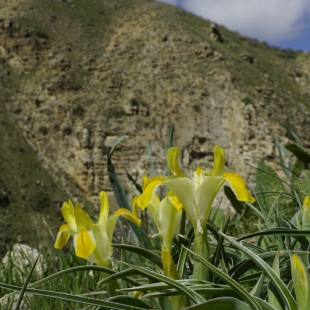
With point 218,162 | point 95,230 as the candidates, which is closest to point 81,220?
point 95,230

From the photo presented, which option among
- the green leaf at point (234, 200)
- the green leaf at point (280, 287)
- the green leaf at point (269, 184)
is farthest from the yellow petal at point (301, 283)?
the green leaf at point (269, 184)

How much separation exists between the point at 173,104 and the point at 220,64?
313cm

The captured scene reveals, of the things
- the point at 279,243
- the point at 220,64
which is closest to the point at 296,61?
the point at 220,64

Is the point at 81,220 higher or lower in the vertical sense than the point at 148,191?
lower

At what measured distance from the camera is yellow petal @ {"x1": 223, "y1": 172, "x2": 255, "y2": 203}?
2.57 ft

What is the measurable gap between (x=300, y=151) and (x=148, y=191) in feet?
3.92

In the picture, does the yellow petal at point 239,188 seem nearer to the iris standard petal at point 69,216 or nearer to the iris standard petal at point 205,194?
the iris standard petal at point 205,194

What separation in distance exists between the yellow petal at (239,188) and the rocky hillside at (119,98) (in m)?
15.1

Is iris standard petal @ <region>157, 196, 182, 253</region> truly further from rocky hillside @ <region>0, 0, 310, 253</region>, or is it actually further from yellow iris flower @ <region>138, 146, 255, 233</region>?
rocky hillside @ <region>0, 0, 310, 253</region>

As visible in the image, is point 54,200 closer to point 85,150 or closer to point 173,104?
point 85,150

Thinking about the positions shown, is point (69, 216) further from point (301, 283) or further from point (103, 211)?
point (301, 283)

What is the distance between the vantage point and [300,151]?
1.86 m

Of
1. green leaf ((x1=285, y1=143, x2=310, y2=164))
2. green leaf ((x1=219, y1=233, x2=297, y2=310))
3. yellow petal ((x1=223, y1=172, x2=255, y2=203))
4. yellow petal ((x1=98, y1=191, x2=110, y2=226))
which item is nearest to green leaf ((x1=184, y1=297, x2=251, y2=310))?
green leaf ((x1=219, y1=233, x2=297, y2=310))

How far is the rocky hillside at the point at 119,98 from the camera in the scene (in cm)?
1805
